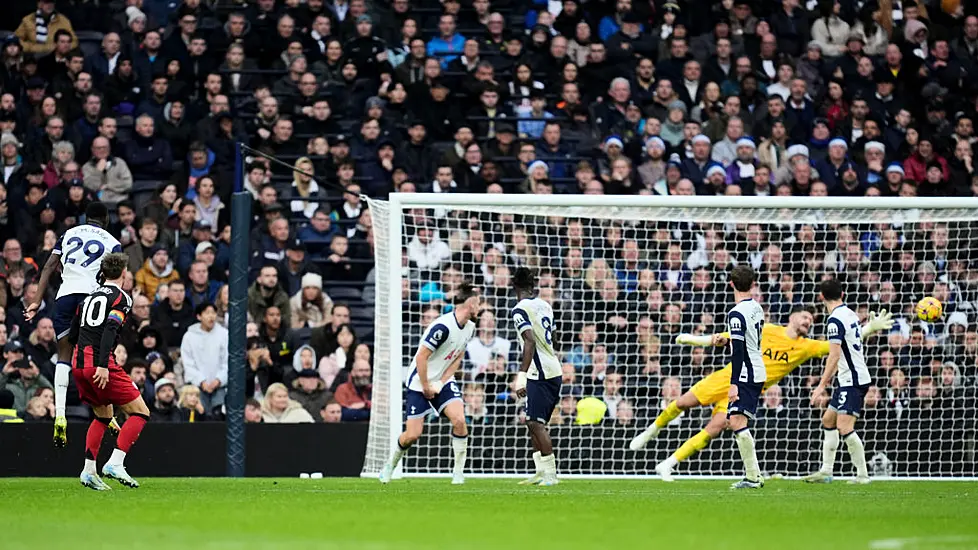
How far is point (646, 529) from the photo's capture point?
8492 millimetres

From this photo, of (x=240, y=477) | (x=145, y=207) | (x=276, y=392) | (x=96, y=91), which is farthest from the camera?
(x=96, y=91)

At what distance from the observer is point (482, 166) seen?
18953 millimetres

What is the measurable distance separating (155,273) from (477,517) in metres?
9.14

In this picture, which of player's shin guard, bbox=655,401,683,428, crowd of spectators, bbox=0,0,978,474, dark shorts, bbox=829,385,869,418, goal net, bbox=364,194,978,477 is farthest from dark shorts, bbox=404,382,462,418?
dark shorts, bbox=829,385,869,418

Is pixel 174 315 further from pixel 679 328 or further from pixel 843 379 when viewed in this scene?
pixel 843 379

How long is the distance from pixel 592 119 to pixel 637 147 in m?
0.90

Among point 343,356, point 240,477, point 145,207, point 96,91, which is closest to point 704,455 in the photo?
point 343,356

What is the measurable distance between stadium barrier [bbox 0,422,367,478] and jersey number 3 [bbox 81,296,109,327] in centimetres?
393

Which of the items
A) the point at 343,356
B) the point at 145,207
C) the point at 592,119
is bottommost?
the point at 343,356

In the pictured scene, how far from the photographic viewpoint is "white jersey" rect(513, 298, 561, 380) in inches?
516

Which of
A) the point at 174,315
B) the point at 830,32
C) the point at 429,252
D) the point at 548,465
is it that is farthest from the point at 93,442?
the point at 830,32

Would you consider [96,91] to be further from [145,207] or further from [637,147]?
[637,147]

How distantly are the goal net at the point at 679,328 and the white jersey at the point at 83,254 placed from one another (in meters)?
3.96

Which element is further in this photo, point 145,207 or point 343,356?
point 145,207
